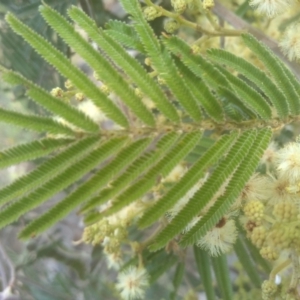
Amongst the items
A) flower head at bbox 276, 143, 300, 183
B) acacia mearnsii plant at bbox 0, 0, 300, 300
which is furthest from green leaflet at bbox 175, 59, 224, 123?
flower head at bbox 276, 143, 300, 183

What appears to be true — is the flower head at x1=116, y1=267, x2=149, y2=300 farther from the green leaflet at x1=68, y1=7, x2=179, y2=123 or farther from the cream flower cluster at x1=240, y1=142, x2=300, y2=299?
the green leaflet at x1=68, y1=7, x2=179, y2=123

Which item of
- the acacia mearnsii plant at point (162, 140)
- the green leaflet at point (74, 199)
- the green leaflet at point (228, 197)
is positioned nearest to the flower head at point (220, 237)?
the acacia mearnsii plant at point (162, 140)

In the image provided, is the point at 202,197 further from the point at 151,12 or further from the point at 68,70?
the point at 151,12

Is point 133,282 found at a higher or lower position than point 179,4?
lower

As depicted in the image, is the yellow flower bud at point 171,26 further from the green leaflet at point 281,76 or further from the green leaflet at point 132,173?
the green leaflet at point 132,173

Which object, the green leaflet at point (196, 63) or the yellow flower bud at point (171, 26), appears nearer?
the green leaflet at point (196, 63)

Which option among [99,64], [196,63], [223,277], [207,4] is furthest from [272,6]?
[223,277]

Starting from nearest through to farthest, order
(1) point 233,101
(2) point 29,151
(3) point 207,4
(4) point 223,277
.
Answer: (2) point 29,151
(1) point 233,101
(3) point 207,4
(4) point 223,277
